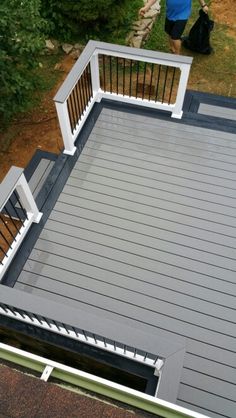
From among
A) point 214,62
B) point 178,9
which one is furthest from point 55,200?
point 214,62

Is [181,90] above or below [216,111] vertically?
below

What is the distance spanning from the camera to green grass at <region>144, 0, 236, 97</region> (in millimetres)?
5500

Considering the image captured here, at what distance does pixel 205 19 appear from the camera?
17.1ft

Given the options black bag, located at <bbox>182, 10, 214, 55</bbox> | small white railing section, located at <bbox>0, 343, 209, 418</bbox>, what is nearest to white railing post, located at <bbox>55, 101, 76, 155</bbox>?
small white railing section, located at <bbox>0, 343, 209, 418</bbox>

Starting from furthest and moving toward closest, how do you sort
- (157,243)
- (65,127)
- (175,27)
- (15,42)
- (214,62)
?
(214,62) < (175,27) < (15,42) < (65,127) < (157,243)

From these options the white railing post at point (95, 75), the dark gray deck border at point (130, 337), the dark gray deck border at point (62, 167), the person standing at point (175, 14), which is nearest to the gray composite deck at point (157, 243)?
the dark gray deck border at point (62, 167)

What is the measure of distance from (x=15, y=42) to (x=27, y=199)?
1.97 meters

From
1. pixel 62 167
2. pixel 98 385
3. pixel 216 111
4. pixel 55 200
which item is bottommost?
pixel 98 385

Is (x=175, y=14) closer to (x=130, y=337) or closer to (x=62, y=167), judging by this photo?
(x=62, y=167)

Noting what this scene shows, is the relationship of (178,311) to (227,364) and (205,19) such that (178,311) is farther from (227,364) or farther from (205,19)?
(205,19)

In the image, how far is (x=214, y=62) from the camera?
19.1 ft

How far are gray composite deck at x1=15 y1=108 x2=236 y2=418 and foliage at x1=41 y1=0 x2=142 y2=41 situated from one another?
2.26 metres

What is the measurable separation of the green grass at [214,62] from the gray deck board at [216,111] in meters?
0.80

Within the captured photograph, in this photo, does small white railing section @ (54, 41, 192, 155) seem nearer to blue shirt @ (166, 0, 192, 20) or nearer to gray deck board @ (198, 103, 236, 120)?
gray deck board @ (198, 103, 236, 120)
